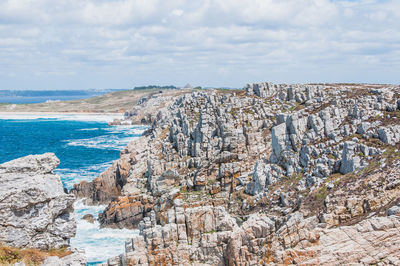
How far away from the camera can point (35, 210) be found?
2052 cm

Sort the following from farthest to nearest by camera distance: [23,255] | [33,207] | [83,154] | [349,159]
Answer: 1. [83,154]
2. [349,159]
3. [33,207]
4. [23,255]

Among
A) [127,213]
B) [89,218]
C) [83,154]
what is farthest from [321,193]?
[83,154]

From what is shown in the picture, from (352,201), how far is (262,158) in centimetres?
1889

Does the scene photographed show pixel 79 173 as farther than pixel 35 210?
Yes

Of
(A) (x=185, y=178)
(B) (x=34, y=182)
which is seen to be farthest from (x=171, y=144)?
(B) (x=34, y=182)

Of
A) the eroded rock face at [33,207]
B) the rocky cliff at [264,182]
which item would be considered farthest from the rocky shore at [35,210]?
the rocky cliff at [264,182]

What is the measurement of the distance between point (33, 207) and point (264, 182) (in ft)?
97.1

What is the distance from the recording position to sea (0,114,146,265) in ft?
155

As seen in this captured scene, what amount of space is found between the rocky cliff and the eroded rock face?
401cm

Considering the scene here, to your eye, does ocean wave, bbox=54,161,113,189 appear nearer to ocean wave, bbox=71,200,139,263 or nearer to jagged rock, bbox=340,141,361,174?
ocean wave, bbox=71,200,139,263

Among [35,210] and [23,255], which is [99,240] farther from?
[23,255]

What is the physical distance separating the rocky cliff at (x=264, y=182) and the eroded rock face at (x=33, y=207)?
401 cm

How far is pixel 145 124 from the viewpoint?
16712 centimetres

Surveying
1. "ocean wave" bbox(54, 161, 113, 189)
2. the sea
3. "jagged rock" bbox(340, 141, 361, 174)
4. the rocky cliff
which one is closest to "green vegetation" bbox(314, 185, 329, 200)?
the rocky cliff
